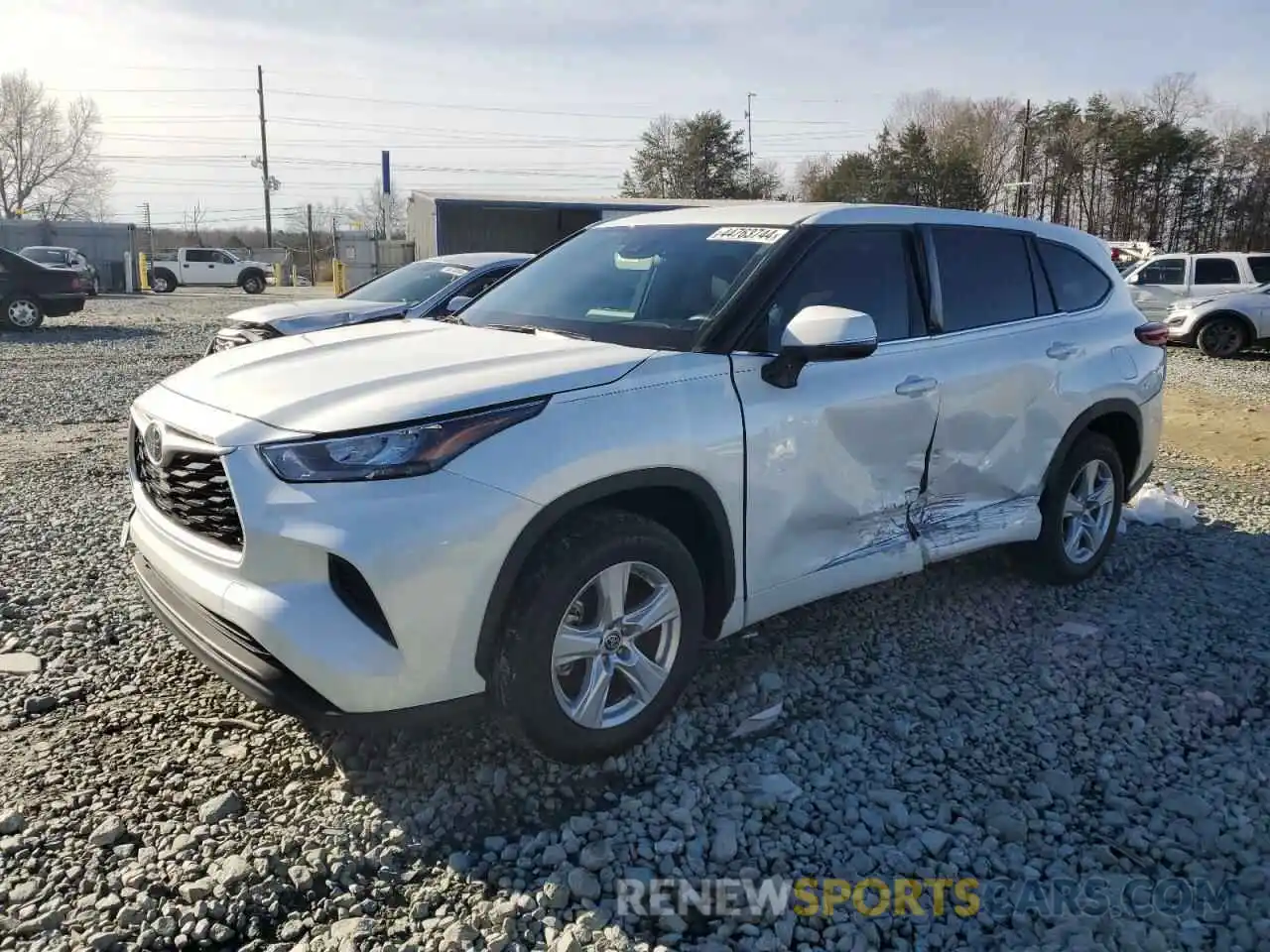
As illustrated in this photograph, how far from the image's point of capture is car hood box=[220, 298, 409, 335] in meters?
9.20

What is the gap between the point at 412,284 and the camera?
10.4 m

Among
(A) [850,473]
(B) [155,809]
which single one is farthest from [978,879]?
(B) [155,809]

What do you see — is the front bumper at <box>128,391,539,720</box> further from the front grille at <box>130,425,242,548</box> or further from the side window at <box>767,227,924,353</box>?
the side window at <box>767,227,924,353</box>

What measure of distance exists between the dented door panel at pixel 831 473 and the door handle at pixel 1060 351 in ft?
2.93

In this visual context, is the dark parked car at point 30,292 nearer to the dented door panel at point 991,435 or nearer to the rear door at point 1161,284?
the dented door panel at point 991,435

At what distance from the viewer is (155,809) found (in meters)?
2.94

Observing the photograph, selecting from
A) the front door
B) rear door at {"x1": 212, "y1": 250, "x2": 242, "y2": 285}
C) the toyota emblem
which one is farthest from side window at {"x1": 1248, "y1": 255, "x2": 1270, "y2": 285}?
rear door at {"x1": 212, "y1": 250, "x2": 242, "y2": 285}

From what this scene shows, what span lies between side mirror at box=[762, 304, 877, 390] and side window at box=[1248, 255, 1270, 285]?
1867cm

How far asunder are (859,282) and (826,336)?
783 mm

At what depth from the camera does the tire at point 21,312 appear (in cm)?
1759

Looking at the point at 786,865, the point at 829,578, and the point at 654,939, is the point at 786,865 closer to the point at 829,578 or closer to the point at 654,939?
the point at 654,939

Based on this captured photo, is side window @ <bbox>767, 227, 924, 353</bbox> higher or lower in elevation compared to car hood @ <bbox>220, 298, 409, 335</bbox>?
higher

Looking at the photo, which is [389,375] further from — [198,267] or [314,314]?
[198,267]

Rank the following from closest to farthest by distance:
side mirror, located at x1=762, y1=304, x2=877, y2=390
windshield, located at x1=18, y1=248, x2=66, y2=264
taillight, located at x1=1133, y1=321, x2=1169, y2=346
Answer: side mirror, located at x1=762, y1=304, x2=877, y2=390 < taillight, located at x1=1133, y1=321, x2=1169, y2=346 < windshield, located at x1=18, y1=248, x2=66, y2=264
